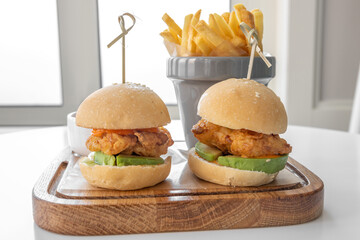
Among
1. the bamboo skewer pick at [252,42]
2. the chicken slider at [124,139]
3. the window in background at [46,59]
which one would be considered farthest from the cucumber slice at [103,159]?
the window in background at [46,59]

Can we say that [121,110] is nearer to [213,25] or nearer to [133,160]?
[133,160]

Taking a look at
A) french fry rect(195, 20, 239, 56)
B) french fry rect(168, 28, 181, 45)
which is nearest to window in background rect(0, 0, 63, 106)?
french fry rect(168, 28, 181, 45)

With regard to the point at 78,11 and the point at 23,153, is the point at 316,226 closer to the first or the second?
the point at 23,153

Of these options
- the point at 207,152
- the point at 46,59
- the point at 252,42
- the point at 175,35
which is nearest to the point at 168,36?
the point at 175,35

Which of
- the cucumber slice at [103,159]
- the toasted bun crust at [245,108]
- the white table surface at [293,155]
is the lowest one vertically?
the white table surface at [293,155]

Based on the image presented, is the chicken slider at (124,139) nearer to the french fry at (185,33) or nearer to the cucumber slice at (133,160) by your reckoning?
the cucumber slice at (133,160)

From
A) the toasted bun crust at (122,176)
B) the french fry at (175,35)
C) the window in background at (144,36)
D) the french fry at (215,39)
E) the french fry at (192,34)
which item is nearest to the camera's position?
the toasted bun crust at (122,176)

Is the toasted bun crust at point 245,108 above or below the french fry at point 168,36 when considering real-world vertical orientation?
below
